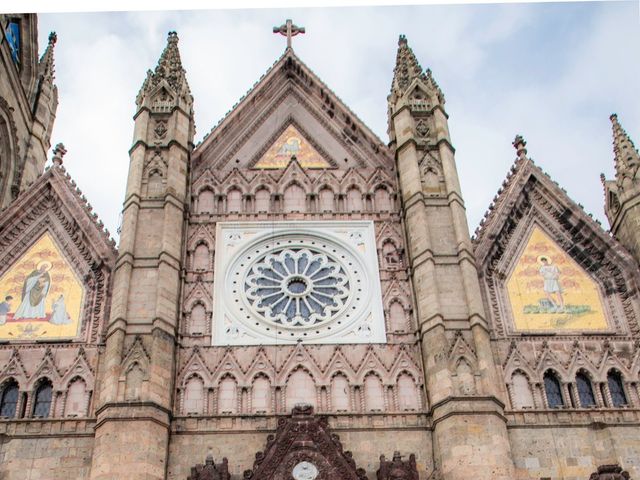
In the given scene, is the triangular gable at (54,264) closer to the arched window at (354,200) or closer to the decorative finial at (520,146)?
the arched window at (354,200)

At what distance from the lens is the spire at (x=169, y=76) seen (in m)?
23.0

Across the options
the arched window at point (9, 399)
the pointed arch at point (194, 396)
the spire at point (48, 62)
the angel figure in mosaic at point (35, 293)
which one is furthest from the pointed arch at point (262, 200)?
the spire at point (48, 62)

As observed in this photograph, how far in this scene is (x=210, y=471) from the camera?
16.1 m

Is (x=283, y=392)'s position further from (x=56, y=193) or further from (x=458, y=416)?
(x=56, y=193)

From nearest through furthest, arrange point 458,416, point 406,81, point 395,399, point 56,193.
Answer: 1. point 458,416
2. point 395,399
3. point 56,193
4. point 406,81

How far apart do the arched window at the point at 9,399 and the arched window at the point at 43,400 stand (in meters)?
0.42

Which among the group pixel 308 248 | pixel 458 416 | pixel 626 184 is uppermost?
pixel 626 184

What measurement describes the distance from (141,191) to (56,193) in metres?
2.43

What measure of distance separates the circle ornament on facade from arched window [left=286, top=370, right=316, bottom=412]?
174 cm

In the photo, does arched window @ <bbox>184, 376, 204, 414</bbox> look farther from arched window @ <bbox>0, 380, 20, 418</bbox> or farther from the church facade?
arched window @ <bbox>0, 380, 20, 418</bbox>

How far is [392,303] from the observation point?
64.7 ft

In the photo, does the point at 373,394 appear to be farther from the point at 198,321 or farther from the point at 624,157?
the point at 624,157

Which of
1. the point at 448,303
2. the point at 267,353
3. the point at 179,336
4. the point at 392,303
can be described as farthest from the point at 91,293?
the point at 448,303

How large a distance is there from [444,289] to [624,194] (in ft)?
19.7
